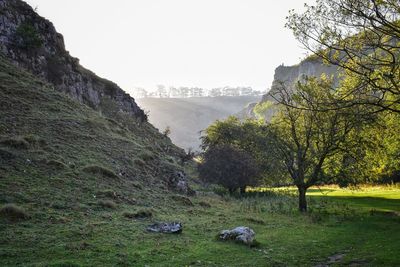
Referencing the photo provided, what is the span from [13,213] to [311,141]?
86.9 ft

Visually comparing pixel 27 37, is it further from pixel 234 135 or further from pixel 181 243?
pixel 181 243

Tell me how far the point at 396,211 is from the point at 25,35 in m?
46.2

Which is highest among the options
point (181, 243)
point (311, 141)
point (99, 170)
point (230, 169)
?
point (311, 141)

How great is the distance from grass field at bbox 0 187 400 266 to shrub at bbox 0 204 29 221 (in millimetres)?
440

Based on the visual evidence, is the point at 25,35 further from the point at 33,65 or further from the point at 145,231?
the point at 145,231

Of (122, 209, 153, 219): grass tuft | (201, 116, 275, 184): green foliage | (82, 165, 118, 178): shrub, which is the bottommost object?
(122, 209, 153, 219): grass tuft

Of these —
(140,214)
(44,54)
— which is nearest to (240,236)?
(140,214)

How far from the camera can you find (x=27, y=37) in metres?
46.5

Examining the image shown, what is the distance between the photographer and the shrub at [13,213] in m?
15.9

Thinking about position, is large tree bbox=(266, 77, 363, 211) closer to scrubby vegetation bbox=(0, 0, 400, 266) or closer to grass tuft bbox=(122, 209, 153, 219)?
scrubby vegetation bbox=(0, 0, 400, 266)

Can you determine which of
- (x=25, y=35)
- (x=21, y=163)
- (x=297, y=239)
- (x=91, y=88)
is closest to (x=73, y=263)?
(x=297, y=239)

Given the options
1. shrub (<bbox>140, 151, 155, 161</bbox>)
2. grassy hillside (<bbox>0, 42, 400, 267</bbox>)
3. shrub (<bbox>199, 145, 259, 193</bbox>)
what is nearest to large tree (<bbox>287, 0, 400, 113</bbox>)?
grassy hillside (<bbox>0, 42, 400, 267</bbox>)

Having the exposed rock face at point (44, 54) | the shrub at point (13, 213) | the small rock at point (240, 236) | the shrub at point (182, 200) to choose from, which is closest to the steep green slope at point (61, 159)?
the shrub at point (13, 213)

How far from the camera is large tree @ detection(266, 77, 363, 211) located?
101 feet
